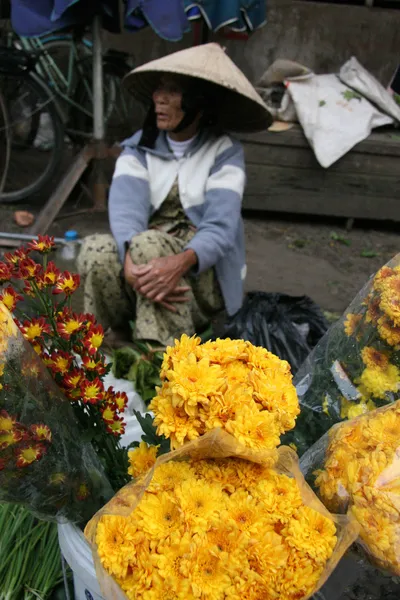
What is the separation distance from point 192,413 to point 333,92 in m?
3.76

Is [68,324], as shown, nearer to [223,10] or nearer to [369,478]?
[369,478]

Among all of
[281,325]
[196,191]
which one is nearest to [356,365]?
[281,325]

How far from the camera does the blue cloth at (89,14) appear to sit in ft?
9.76

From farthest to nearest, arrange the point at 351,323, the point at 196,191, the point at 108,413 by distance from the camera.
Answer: the point at 196,191
the point at 351,323
the point at 108,413

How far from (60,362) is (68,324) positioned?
74 millimetres

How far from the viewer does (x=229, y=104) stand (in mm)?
2332

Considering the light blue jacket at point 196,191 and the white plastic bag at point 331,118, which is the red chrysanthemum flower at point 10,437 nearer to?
the light blue jacket at point 196,191

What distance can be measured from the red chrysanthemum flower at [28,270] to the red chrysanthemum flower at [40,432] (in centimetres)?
26

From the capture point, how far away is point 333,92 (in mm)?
3959

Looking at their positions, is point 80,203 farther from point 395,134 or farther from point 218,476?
point 218,476

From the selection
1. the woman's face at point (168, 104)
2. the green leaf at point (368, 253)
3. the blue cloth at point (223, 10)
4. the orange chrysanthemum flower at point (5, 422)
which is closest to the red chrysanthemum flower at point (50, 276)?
the orange chrysanthemum flower at point (5, 422)

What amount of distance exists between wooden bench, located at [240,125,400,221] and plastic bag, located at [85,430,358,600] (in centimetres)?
330

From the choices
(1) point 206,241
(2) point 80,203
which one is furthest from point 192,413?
(2) point 80,203

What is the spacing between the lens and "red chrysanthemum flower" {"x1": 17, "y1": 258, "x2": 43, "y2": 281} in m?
0.94
